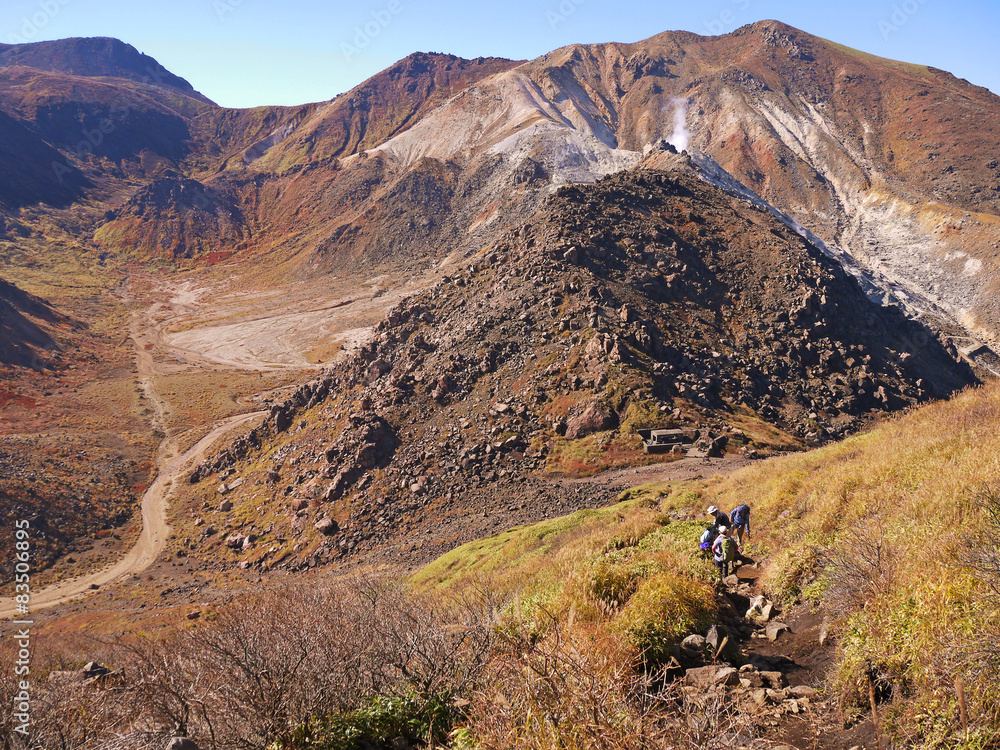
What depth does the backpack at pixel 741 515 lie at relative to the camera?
1083 centimetres

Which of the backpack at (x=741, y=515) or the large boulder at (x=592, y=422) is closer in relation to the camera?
the backpack at (x=741, y=515)

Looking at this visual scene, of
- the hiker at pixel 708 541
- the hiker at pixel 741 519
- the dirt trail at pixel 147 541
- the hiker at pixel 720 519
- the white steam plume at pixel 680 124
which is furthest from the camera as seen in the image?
the white steam plume at pixel 680 124

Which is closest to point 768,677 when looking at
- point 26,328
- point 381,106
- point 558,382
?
point 558,382

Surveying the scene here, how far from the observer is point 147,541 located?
3616 centimetres

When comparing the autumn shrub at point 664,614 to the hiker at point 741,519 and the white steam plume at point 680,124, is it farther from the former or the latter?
the white steam plume at point 680,124

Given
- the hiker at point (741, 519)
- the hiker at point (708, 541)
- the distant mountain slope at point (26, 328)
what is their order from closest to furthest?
the hiker at point (708, 541) → the hiker at point (741, 519) → the distant mountain slope at point (26, 328)

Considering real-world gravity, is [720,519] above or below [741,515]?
above

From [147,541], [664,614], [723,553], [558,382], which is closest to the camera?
[664,614]

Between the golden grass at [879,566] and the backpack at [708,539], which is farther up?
the golden grass at [879,566]

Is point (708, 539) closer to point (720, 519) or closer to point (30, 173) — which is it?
point (720, 519)

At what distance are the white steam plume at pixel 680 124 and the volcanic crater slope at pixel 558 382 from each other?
88.9 m

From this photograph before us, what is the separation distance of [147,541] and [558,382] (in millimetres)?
30507

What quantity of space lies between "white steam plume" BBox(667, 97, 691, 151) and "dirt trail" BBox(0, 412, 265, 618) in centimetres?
11510

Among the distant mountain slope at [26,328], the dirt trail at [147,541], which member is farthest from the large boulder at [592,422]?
the distant mountain slope at [26,328]
